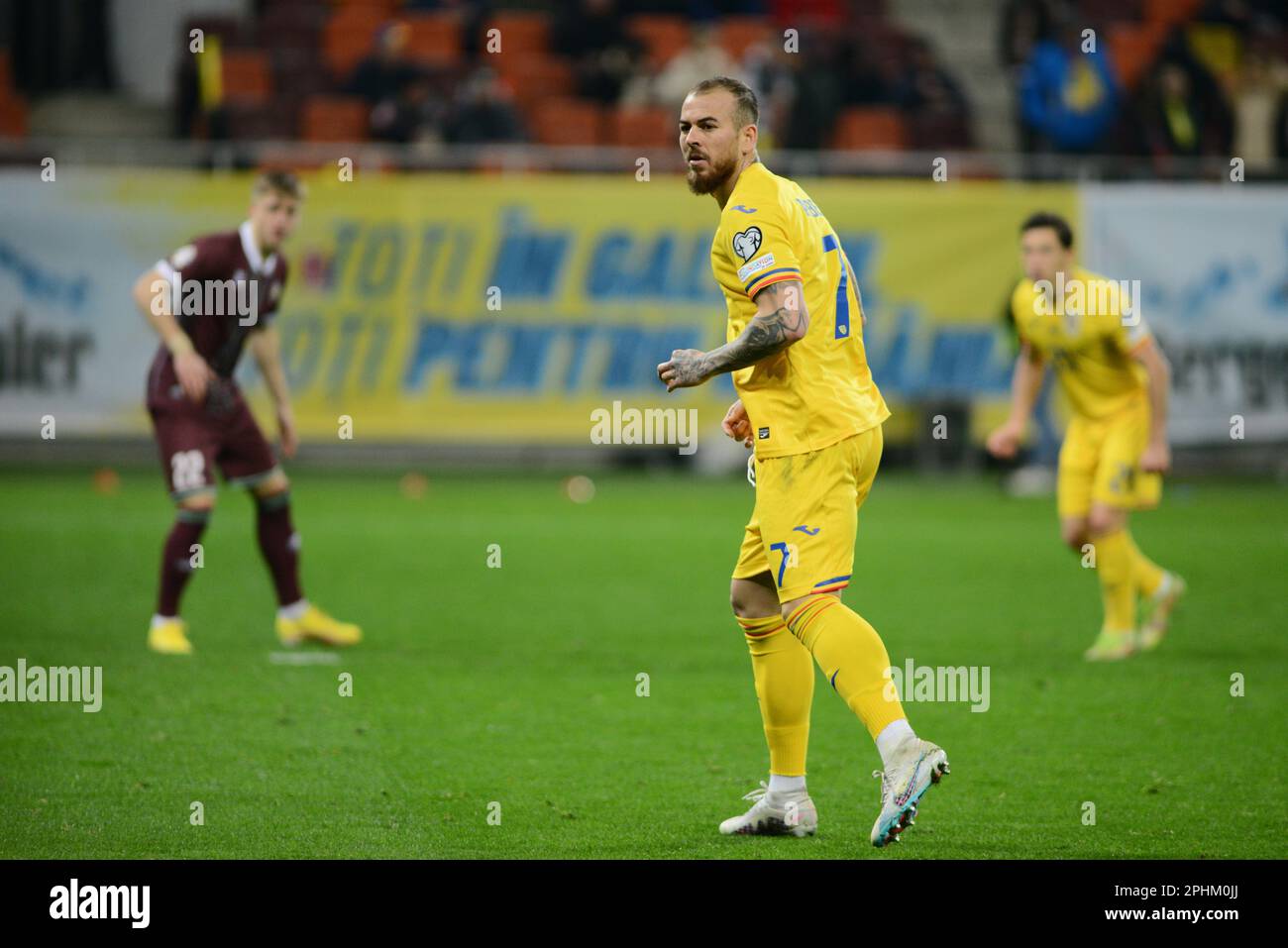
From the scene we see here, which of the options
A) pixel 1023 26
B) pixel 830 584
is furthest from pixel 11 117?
pixel 830 584

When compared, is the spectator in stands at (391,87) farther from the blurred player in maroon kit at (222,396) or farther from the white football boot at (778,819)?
the white football boot at (778,819)

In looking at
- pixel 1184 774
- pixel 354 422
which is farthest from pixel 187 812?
pixel 354 422

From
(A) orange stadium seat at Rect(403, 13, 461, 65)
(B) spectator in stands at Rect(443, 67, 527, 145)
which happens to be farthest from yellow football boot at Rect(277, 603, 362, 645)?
(A) orange stadium seat at Rect(403, 13, 461, 65)

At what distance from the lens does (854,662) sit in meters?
5.67

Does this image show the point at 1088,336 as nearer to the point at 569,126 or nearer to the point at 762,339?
the point at 762,339

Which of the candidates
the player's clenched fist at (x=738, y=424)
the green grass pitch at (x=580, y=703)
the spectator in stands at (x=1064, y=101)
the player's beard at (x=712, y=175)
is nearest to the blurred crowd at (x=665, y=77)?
the spectator in stands at (x=1064, y=101)

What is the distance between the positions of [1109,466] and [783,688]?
4512mm

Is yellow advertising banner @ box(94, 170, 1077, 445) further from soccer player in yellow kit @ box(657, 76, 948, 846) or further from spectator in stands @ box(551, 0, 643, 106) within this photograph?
soccer player in yellow kit @ box(657, 76, 948, 846)

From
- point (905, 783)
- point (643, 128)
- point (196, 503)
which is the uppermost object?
point (643, 128)

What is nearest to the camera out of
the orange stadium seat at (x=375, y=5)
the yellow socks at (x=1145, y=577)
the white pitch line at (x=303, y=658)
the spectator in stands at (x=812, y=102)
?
the white pitch line at (x=303, y=658)

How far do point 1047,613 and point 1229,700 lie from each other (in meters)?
2.83

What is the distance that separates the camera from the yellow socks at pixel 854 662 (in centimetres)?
566

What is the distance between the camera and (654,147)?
67.1 feet

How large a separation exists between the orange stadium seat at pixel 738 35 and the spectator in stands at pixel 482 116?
3334mm
